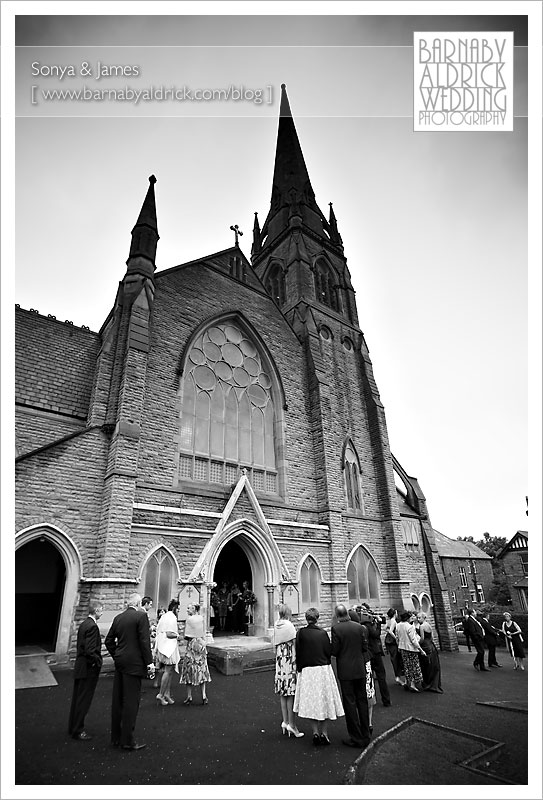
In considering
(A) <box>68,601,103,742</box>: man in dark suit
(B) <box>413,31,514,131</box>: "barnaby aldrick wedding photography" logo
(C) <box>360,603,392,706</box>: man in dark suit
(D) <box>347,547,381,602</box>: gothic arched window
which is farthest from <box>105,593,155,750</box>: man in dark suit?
(D) <box>347,547,381,602</box>: gothic arched window

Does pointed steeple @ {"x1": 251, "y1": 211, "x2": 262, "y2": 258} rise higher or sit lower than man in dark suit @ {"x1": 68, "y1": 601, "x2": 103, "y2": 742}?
higher

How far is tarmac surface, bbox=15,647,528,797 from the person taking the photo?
4434mm

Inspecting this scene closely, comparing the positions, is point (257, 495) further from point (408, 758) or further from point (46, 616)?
point (408, 758)

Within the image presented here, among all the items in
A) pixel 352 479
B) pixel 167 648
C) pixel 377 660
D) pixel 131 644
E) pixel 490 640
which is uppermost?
pixel 352 479

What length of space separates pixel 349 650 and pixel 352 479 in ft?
41.0

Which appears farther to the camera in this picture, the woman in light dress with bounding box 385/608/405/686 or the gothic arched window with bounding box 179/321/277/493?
the gothic arched window with bounding box 179/321/277/493

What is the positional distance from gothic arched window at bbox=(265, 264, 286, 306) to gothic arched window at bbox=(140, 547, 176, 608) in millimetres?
14986

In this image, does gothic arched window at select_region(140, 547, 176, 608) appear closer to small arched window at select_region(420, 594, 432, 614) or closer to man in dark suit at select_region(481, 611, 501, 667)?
man in dark suit at select_region(481, 611, 501, 667)

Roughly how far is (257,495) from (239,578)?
3396 mm

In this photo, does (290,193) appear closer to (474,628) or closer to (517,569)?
(474,628)

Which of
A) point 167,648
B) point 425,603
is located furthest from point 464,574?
point 167,648

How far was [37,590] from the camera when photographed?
14695 millimetres

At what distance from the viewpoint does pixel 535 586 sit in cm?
542

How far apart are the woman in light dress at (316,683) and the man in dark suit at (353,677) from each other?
→ 0.12 m
